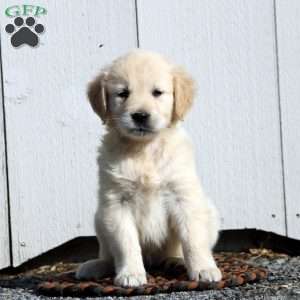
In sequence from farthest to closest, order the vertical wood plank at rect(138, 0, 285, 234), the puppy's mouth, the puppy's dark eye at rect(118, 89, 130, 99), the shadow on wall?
the shadow on wall, the vertical wood plank at rect(138, 0, 285, 234), the puppy's dark eye at rect(118, 89, 130, 99), the puppy's mouth

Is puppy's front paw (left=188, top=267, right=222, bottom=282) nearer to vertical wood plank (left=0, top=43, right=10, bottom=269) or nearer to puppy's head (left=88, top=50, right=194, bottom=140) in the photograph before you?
puppy's head (left=88, top=50, right=194, bottom=140)

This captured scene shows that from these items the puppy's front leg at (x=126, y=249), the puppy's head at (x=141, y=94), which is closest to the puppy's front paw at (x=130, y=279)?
the puppy's front leg at (x=126, y=249)

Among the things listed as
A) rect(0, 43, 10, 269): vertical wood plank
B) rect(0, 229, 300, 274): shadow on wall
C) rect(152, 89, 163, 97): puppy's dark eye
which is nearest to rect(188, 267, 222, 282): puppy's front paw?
rect(152, 89, 163, 97): puppy's dark eye

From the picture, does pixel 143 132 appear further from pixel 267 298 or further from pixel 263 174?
pixel 263 174

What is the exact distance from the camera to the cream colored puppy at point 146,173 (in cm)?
453

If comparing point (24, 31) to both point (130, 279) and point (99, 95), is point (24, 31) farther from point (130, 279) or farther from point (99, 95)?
point (130, 279)

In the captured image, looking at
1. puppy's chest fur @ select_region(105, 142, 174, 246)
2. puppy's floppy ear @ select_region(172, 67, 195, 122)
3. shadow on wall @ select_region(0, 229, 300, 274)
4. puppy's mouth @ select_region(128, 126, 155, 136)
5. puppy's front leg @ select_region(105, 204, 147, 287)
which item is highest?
puppy's floppy ear @ select_region(172, 67, 195, 122)

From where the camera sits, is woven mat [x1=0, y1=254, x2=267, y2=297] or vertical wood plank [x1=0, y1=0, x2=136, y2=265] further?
vertical wood plank [x1=0, y1=0, x2=136, y2=265]

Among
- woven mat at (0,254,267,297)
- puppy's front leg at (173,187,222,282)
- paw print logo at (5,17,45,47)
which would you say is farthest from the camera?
paw print logo at (5,17,45,47)

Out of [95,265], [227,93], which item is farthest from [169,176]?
[227,93]

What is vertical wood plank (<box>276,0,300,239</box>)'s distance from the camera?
5.95 m

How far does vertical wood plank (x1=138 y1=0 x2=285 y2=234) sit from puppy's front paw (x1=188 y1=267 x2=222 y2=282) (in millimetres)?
1559

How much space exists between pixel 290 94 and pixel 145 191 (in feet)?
5.91

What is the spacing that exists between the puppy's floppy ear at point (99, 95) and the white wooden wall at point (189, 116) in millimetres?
1048
